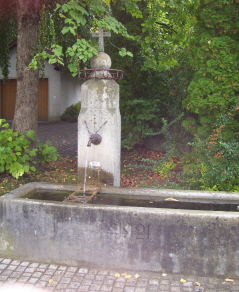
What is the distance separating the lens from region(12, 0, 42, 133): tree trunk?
275 inches

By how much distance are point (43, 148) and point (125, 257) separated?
3978 mm

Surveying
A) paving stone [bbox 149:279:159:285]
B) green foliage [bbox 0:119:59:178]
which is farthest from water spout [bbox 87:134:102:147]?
paving stone [bbox 149:279:159:285]

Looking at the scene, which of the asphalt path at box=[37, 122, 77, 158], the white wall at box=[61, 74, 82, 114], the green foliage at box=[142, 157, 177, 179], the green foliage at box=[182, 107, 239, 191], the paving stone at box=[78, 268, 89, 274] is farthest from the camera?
the white wall at box=[61, 74, 82, 114]

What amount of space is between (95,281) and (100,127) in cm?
220

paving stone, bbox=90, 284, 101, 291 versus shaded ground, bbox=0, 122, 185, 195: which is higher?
shaded ground, bbox=0, 122, 185, 195

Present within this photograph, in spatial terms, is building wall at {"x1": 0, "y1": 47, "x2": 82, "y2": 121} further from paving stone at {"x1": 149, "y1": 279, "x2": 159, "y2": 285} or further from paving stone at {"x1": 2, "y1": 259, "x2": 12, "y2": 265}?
paving stone at {"x1": 149, "y1": 279, "x2": 159, "y2": 285}

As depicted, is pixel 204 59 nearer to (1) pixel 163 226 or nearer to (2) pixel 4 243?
(1) pixel 163 226

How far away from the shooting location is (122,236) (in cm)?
397

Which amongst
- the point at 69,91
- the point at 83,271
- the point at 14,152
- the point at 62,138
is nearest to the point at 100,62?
the point at 14,152

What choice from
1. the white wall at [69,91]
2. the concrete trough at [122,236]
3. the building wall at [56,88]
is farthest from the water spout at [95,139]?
the white wall at [69,91]

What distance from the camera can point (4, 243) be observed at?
14.1 ft

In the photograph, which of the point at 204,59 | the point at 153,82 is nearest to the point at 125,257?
the point at 204,59

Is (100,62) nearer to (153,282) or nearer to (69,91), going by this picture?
(153,282)

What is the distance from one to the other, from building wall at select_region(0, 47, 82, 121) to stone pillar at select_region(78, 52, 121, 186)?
15582 millimetres
